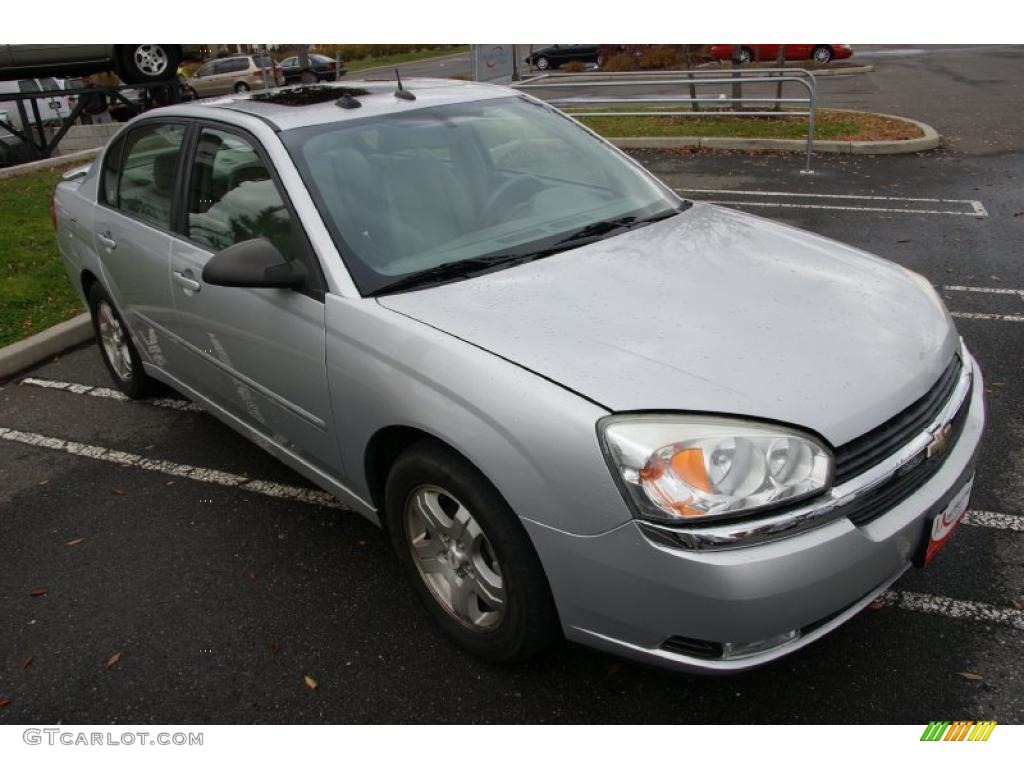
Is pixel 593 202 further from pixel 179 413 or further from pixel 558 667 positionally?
pixel 179 413

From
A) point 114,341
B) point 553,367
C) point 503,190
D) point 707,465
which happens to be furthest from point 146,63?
point 707,465

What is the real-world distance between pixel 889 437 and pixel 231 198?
8.23ft

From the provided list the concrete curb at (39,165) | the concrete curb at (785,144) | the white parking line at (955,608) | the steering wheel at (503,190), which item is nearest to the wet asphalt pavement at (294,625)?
the white parking line at (955,608)

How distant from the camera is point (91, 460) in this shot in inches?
168

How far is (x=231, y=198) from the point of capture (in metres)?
3.32

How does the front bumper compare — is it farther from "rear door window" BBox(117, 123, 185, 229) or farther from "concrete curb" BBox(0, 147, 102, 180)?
"concrete curb" BBox(0, 147, 102, 180)

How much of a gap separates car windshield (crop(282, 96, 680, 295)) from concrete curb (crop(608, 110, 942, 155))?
826cm

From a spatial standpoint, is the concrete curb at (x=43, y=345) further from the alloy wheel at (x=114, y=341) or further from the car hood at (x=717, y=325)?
the car hood at (x=717, y=325)

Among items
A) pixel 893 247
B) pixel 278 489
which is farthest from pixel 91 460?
pixel 893 247

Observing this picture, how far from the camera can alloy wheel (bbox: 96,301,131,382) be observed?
4646mm

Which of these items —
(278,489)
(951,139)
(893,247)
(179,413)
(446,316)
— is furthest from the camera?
(951,139)

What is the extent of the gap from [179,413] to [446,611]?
264 cm

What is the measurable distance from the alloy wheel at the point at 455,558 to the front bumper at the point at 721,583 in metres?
0.30

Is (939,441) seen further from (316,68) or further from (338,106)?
(316,68)
